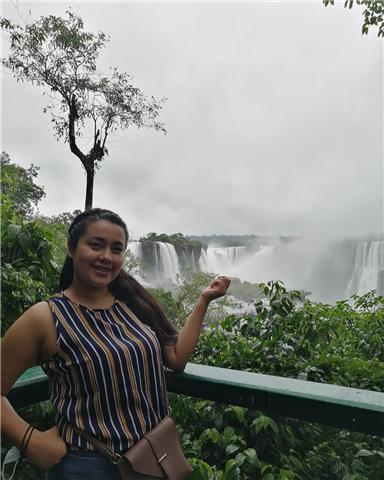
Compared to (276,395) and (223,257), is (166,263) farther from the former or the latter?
(276,395)

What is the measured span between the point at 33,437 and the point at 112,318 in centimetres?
24

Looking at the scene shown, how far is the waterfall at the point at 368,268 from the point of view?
1472 centimetres

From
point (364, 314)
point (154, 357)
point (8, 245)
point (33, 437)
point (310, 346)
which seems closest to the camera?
point (33, 437)

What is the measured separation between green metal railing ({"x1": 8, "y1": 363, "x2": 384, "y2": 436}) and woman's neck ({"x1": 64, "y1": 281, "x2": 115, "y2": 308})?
8.0 inches

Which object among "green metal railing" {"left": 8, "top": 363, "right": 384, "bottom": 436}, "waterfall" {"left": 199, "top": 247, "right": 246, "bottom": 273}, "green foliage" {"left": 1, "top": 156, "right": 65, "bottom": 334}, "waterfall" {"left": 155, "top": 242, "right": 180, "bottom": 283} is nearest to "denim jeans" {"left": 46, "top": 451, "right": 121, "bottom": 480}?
"green metal railing" {"left": 8, "top": 363, "right": 384, "bottom": 436}

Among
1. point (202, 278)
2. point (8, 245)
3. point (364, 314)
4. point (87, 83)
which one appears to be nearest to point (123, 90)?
point (87, 83)

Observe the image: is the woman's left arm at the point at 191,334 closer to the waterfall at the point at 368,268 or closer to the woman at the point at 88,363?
the woman at the point at 88,363

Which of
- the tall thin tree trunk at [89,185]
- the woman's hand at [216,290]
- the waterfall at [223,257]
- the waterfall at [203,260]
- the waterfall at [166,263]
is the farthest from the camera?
the waterfall at [223,257]

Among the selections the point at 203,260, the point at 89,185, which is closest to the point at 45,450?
the point at 89,185

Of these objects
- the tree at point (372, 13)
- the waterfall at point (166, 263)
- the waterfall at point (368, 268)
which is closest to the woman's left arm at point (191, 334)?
the tree at point (372, 13)

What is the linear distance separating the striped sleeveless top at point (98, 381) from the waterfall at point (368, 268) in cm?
1405

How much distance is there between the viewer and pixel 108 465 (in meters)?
0.74

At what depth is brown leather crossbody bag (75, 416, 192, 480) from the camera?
0.73 meters

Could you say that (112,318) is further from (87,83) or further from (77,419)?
(87,83)
